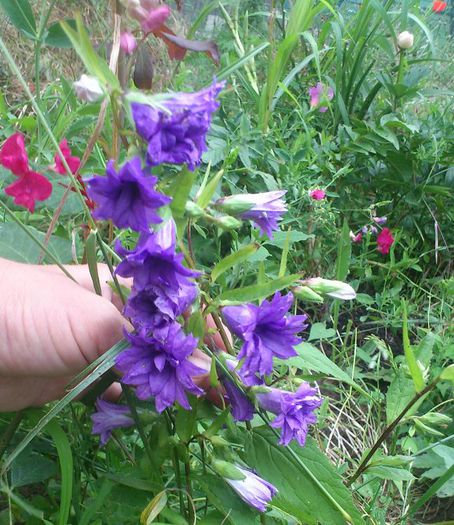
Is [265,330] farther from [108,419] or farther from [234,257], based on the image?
[108,419]

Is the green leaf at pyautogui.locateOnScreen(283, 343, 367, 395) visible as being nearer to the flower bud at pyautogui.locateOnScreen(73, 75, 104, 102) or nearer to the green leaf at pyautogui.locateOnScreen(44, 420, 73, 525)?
the green leaf at pyautogui.locateOnScreen(44, 420, 73, 525)

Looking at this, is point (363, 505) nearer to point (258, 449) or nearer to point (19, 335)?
point (258, 449)

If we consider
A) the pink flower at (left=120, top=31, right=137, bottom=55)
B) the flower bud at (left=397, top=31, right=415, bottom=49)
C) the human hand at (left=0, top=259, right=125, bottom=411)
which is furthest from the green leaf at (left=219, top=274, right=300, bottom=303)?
the flower bud at (left=397, top=31, right=415, bottom=49)

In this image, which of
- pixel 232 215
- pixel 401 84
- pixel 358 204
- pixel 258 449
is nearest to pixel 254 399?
pixel 258 449

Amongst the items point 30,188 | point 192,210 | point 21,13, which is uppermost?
point 21,13

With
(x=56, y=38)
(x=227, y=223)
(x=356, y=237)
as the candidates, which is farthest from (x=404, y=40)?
(x=227, y=223)

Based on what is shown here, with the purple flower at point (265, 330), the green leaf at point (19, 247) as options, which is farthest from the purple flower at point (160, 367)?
the green leaf at point (19, 247)

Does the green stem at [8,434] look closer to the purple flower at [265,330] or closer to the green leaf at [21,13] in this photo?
the purple flower at [265,330]
